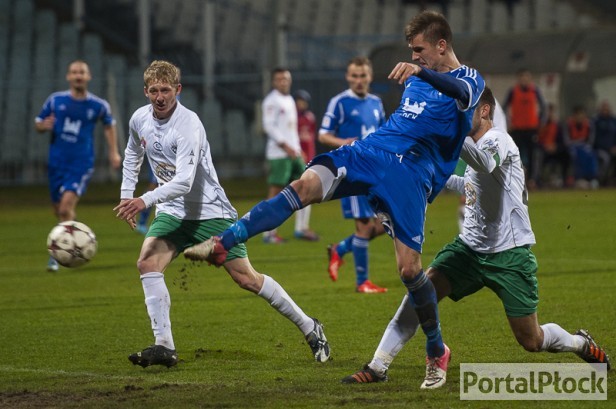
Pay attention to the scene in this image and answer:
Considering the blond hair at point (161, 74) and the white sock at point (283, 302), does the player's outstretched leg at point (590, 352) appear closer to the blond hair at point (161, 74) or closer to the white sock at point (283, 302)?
the white sock at point (283, 302)

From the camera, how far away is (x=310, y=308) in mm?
10320

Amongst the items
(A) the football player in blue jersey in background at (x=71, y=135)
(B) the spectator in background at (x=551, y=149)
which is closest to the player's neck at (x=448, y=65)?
(A) the football player in blue jersey in background at (x=71, y=135)

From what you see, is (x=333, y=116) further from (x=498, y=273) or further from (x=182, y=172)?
(x=498, y=273)

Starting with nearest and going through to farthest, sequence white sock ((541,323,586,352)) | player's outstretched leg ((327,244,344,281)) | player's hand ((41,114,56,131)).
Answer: white sock ((541,323,586,352)) < player's outstretched leg ((327,244,344,281)) < player's hand ((41,114,56,131))

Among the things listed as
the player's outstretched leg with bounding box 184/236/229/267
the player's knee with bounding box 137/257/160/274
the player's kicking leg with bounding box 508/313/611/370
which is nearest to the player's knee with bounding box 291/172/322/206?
the player's outstretched leg with bounding box 184/236/229/267

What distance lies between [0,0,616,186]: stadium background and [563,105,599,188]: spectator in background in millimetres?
1495

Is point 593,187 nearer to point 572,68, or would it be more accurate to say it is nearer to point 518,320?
point 572,68

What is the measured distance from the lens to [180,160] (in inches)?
297

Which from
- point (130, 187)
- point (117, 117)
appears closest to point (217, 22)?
point (117, 117)

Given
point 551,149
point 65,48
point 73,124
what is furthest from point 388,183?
point 65,48

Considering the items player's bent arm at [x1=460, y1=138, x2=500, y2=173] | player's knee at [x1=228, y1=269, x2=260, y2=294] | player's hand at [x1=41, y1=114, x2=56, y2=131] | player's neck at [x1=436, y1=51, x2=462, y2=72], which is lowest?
player's knee at [x1=228, y1=269, x2=260, y2=294]

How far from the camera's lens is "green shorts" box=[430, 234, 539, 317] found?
666cm

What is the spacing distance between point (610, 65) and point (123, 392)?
75.6 ft

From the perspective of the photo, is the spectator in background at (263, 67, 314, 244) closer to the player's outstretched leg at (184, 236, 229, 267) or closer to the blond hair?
the blond hair
